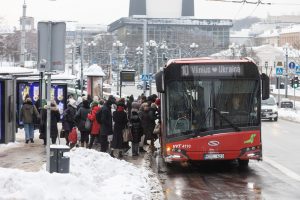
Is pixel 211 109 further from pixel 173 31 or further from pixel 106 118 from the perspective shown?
pixel 173 31

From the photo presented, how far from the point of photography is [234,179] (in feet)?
49.1

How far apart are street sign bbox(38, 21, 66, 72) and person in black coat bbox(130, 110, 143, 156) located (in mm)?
8382

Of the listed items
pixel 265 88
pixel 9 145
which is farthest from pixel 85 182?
pixel 9 145

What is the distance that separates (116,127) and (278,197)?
7329mm

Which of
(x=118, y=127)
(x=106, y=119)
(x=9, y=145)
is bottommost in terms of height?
(x=9, y=145)

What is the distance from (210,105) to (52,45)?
5.61 metres

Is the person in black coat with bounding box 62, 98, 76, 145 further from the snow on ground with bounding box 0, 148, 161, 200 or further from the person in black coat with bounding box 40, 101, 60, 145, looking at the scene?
the snow on ground with bounding box 0, 148, 161, 200

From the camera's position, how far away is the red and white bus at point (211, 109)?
1570 centimetres

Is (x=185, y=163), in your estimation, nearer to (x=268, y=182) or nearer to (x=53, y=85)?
(x=268, y=182)

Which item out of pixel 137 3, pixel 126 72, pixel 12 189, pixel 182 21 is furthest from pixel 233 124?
pixel 137 3

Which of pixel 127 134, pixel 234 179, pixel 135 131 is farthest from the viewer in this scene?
pixel 135 131

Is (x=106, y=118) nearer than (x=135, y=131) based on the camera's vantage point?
Yes

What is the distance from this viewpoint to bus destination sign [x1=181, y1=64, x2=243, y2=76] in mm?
15961

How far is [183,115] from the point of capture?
15797 millimetres
